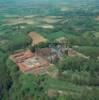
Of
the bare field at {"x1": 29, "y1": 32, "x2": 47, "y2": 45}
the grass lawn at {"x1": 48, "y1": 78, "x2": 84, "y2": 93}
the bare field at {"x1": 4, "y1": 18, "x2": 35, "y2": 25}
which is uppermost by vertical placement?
the grass lawn at {"x1": 48, "y1": 78, "x2": 84, "y2": 93}

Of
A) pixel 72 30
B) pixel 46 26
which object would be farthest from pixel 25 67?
pixel 46 26

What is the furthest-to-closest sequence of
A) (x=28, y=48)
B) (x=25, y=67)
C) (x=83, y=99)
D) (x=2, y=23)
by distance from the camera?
(x=2, y=23), (x=28, y=48), (x=25, y=67), (x=83, y=99)

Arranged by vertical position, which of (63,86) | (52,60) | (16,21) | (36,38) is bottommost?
(16,21)

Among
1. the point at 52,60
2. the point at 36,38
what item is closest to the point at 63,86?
the point at 52,60

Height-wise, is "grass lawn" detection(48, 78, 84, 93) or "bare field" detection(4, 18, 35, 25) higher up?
"grass lawn" detection(48, 78, 84, 93)

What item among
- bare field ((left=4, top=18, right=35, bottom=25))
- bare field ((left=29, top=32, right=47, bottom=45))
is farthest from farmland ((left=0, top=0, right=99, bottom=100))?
bare field ((left=4, top=18, right=35, bottom=25))

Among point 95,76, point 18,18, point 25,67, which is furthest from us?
point 18,18

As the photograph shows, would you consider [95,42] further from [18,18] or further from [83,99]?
[18,18]

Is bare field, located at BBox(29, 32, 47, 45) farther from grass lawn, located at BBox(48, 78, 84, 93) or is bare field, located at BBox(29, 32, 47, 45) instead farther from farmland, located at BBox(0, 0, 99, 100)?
grass lawn, located at BBox(48, 78, 84, 93)

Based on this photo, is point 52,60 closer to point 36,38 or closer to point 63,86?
point 63,86
